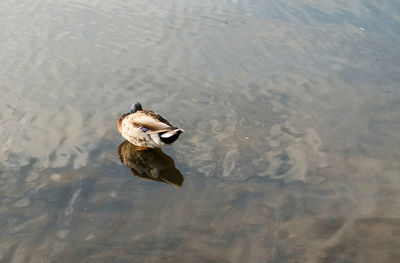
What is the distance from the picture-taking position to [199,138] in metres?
5.76

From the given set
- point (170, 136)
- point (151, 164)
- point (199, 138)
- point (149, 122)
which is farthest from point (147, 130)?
point (199, 138)

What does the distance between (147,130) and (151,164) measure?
51 centimetres

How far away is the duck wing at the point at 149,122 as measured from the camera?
16.7 ft

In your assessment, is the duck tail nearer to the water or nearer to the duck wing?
the duck wing

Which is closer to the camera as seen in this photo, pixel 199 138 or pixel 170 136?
pixel 170 136

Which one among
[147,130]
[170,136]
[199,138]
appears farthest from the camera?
[199,138]

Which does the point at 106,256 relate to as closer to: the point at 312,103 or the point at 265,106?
the point at 265,106

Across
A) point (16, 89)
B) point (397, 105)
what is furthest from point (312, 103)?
point (16, 89)

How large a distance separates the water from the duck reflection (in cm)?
3

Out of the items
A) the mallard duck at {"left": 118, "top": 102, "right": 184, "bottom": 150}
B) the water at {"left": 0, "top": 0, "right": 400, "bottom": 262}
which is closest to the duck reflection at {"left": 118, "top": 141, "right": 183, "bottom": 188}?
the water at {"left": 0, "top": 0, "right": 400, "bottom": 262}

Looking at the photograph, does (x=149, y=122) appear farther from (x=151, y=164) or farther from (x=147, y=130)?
(x=151, y=164)

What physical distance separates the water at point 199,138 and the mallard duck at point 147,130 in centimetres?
31

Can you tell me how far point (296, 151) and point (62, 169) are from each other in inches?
126

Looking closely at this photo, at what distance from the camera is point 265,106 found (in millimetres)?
6648
